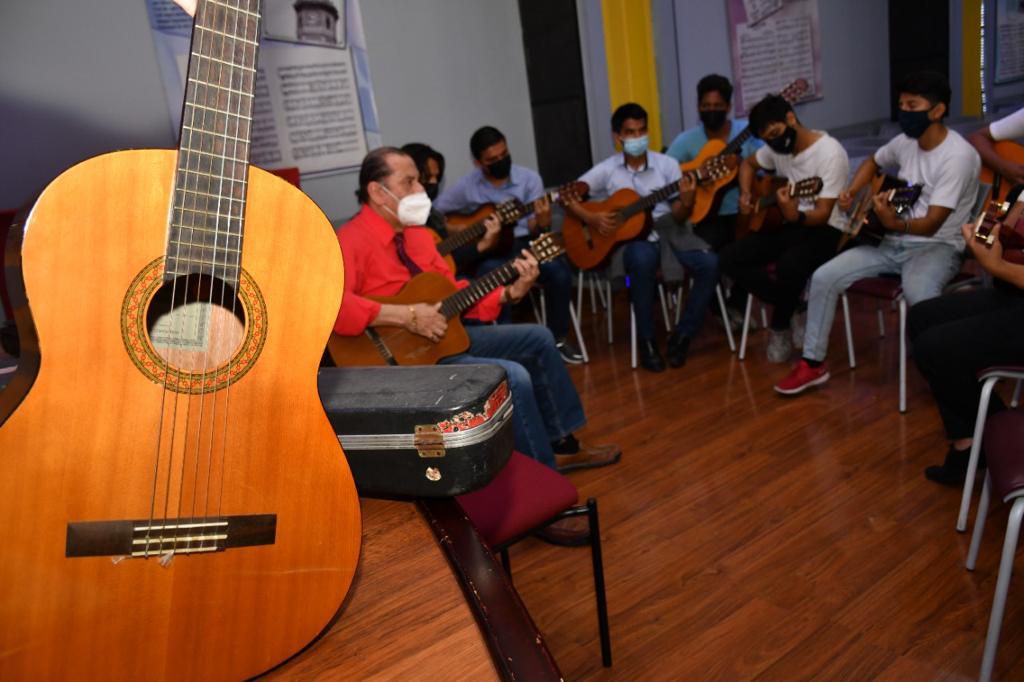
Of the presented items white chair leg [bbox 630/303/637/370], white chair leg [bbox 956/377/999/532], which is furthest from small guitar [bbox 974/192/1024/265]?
white chair leg [bbox 630/303/637/370]

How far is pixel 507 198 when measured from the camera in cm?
457

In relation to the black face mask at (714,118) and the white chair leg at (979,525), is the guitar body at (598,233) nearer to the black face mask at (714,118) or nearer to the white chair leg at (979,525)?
the black face mask at (714,118)

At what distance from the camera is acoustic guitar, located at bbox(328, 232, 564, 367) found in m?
2.81

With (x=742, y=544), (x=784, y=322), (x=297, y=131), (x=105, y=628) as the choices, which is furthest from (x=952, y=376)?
(x=297, y=131)

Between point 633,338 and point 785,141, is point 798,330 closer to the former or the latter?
point 633,338

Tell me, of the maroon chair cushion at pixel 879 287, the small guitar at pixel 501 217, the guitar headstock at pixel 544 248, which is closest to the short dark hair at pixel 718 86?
the small guitar at pixel 501 217

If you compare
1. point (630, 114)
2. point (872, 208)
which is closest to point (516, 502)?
point (872, 208)

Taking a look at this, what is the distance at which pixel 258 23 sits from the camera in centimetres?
100

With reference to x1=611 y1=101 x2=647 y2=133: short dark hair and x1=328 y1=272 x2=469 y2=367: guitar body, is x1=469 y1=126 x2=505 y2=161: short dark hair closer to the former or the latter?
x1=611 y1=101 x2=647 y2=133: short dark hair

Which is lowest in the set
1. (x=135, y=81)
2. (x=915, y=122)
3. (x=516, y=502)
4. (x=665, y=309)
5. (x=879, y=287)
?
(x=665, y=309)

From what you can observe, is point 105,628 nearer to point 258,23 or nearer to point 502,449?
point 502,449

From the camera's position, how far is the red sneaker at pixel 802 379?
11.7 feet

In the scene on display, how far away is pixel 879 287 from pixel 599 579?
87.2 inches

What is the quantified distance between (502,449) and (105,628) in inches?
23.9
